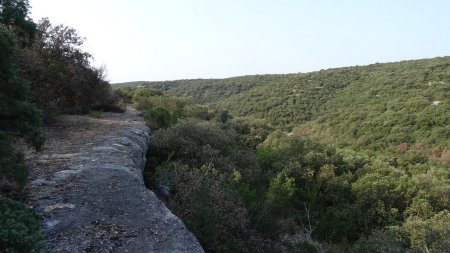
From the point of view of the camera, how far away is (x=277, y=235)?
36.2 feet

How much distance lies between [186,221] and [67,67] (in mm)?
10656

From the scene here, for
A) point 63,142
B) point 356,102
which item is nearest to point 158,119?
point 63,142

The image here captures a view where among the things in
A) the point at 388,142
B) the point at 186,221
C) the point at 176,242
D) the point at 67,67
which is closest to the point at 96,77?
the point at 67,67

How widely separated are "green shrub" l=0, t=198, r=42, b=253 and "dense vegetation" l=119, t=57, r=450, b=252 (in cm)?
303

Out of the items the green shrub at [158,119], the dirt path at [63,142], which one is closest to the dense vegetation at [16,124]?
the dirt path at [63,142]

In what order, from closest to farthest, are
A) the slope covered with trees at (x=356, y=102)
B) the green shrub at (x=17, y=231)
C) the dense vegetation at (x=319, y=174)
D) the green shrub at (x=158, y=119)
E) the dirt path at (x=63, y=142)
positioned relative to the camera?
the green shrub at (x=17, y=231)
the dirt path at (x=63, y=142)
the dense vegetation at (x=319, y=174)
the green shrub at (x=158, y=119)
the slope covered with trees at (x=356, y=102)

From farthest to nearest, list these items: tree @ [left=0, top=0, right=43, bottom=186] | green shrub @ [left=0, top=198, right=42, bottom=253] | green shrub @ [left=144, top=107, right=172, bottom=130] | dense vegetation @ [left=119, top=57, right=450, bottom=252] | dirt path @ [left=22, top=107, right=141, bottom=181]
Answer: green shrub @ [left=144, top=107, right=172, bottom=130] → dense vegetation @ [left=119, top=57, right=450, bottom=252] → dirt path @ [left=22, top=107, right=141, bottom=181] → tree @ [left=0, top=0, right=43, bottom=186] → green shrub @ [left=0, top=198, right=42, bottom=253]

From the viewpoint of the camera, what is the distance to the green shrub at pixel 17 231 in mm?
3729

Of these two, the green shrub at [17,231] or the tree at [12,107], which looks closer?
the green shrub at [17,231]

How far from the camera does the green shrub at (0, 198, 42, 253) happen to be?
147 inches

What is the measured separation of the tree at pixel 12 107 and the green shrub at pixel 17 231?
0.69 metres

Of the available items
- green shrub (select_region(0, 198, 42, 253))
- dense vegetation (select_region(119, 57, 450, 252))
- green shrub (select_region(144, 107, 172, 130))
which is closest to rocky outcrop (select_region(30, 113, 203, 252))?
green shrub (select_region(0, 198, 42, 253))

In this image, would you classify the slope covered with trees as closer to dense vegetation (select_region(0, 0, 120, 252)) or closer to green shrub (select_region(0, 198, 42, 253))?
dense vegetation (select_region(0, 0, 120, 252))

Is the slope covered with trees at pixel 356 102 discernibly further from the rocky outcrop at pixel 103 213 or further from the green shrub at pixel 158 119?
the rocky outcrop at pixel 103 213
